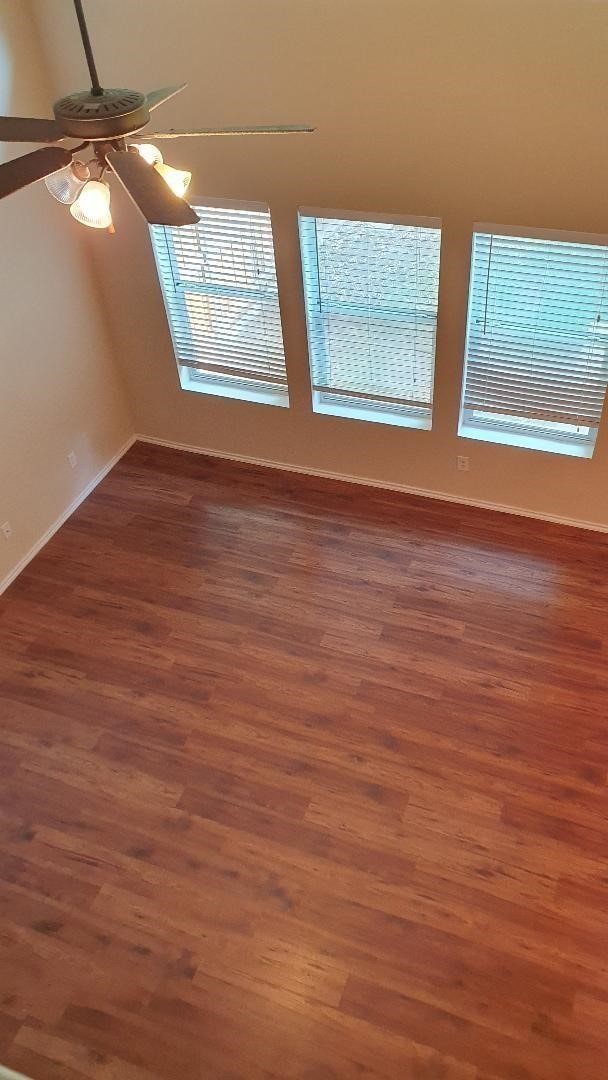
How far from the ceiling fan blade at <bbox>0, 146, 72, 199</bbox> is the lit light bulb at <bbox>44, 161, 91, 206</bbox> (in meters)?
0.24

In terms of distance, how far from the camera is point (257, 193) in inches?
183

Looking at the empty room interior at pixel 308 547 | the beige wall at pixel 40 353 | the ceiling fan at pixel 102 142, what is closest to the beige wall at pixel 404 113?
the empty room interior at pixel 308 547

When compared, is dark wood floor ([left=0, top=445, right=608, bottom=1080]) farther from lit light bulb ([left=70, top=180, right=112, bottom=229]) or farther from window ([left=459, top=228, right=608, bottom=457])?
lit light bulb ([left=70, top=180, right=112, bottom=229])

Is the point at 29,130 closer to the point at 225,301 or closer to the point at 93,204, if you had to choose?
the point at 93,204

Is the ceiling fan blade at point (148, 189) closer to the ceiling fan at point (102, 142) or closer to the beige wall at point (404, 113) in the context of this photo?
the ceiling fan at point (102, 142)

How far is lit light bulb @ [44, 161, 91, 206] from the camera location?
2.48 metres

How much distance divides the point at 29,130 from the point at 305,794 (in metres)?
3.09

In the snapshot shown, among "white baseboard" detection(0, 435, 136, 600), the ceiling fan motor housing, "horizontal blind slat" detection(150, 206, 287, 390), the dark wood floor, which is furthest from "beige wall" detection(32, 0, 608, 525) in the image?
the ceiling fan motor housing

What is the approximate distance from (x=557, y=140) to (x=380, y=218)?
0.99 m

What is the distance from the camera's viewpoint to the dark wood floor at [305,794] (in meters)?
3.33

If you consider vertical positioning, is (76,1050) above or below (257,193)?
below

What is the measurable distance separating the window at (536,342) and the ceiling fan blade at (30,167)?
2.70 meters

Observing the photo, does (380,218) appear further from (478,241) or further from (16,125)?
(16,125)

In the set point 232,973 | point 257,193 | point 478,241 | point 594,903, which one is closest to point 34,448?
point 257,193
